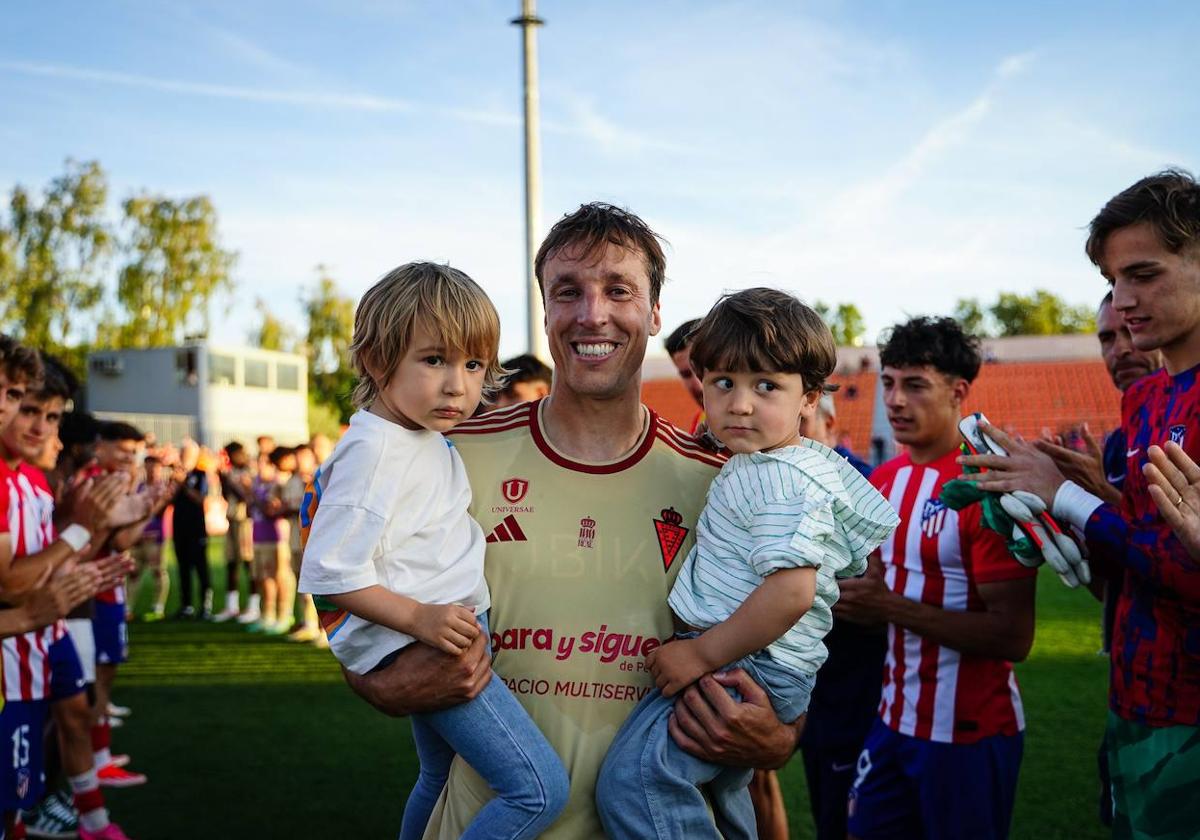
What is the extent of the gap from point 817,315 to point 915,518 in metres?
1.47

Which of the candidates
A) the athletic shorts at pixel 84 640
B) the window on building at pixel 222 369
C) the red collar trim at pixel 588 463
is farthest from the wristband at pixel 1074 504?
the window on building at pixel 222 369

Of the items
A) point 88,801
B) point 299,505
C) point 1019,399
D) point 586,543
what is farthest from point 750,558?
point 1019,399

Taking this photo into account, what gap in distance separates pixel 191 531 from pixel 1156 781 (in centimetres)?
1180

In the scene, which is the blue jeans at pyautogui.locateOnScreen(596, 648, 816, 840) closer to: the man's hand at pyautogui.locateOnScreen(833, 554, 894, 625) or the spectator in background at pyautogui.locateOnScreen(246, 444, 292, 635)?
the man's hand at pyautogui.locateOnScreen(833, 554, 894, 625)

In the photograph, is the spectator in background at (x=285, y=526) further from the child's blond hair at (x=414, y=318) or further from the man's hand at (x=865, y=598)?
the child's blond hair at (x=414, y=318)

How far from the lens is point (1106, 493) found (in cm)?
290

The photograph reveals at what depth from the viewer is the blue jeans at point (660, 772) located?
2.25 meters

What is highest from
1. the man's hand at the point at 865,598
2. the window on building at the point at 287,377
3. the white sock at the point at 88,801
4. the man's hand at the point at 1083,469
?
the window on building at the point at 287,377

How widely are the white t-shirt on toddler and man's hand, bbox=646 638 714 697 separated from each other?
1.51 ft

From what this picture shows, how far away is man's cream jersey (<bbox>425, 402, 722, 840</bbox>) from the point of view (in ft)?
7.93

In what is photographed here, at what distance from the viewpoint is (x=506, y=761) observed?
2.27 meters

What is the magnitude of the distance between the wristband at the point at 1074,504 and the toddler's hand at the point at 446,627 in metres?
1.63

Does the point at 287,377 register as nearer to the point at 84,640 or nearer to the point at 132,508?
the point at 84,640

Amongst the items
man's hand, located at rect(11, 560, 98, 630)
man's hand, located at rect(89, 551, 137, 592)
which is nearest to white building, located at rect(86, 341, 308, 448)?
man's hand, located at rect(89, 551, 137, 592)
